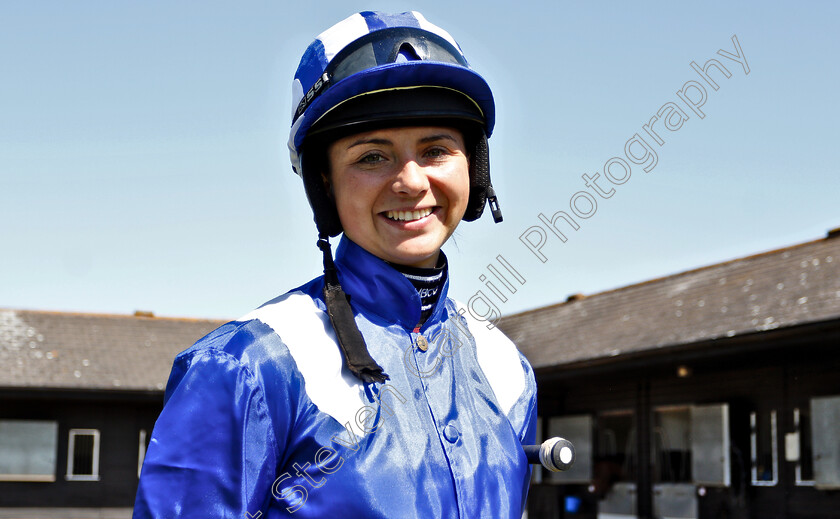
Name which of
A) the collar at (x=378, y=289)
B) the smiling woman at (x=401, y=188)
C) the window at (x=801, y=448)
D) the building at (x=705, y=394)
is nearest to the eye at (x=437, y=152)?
the smiling woman at (x=401, y=188)

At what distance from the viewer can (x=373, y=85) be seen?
200cm

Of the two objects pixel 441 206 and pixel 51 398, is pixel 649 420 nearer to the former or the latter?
pixel 51 398

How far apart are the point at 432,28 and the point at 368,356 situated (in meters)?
0.75

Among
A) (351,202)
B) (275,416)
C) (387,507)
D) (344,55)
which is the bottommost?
(387,507)

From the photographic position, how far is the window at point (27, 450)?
20516mm

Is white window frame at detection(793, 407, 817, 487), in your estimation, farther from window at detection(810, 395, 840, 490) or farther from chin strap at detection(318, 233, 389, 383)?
chin strap at detection(318, 233, 389, 383)

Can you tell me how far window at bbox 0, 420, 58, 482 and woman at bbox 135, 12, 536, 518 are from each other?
809 inches

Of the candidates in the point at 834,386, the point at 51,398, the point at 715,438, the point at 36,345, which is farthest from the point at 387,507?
the point at 36,345

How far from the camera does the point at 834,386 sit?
12664mm

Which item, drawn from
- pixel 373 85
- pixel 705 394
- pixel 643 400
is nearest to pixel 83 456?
pixel 643 400

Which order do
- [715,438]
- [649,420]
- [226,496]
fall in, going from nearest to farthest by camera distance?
[226,496], [715,438], [649,420]

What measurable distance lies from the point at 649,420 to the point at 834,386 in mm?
3555

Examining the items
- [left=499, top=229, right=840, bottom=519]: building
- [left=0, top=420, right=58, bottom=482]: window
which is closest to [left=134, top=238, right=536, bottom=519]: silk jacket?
[left=499, top=229, right=840, bottom=519]: building

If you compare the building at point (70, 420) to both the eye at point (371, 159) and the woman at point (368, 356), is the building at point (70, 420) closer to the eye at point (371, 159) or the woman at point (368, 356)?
the woman at point (368, 356)
